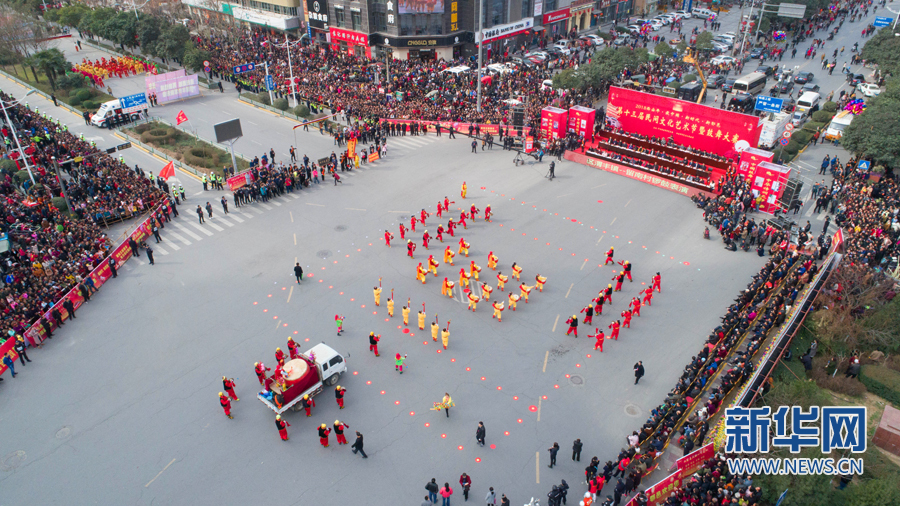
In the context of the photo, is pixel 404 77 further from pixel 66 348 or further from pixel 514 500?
pixel 514 500

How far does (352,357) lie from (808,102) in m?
47.6

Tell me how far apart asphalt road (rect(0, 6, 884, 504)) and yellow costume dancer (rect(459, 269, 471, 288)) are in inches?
56.1

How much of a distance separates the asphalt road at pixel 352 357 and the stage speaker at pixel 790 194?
16.4 ft

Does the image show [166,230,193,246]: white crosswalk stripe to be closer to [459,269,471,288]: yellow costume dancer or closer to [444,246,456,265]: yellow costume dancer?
[444,246,456,265]: yellow costume dancer

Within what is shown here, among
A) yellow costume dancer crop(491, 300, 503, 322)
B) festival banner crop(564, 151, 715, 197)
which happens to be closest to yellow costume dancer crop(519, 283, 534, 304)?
yellow costume dancer crop(491, 300, 503, 322)

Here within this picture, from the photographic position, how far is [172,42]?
2395 inches

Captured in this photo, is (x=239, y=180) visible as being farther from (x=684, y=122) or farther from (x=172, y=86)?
(x=684, y=122)

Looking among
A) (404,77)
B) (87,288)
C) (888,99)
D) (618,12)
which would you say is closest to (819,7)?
(618,12)

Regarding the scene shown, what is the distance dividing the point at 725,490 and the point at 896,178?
30.6m

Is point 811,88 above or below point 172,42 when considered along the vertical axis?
below

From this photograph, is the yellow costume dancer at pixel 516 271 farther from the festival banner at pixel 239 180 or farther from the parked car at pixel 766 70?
the parked car at pixel 766 70

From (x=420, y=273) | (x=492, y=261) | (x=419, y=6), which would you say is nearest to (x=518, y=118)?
(x=492, y=261)

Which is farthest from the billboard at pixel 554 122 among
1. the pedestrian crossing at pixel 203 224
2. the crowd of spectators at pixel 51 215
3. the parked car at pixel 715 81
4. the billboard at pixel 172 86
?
the billboard at pixel 172 86

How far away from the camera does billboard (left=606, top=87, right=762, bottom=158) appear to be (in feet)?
125
